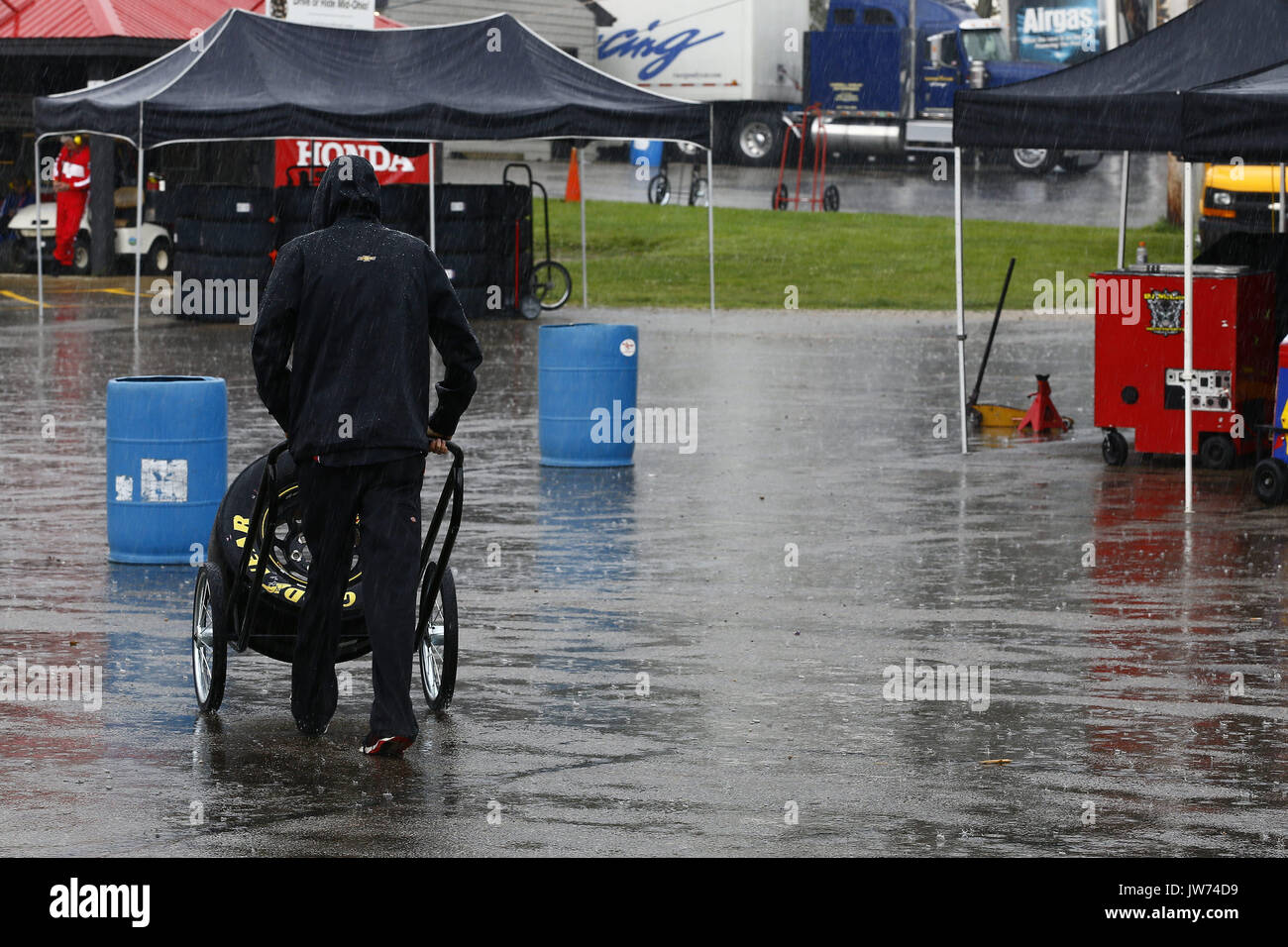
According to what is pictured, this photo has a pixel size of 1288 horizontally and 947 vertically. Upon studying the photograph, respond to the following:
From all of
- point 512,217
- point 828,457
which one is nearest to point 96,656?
point 828,457

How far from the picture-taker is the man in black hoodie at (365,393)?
7.40 m

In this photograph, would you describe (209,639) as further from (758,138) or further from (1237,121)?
(758,138)

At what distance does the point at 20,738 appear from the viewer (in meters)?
7.91

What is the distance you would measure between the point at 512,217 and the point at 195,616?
65.2 ft

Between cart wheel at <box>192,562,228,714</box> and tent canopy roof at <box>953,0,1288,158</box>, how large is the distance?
7690 mm

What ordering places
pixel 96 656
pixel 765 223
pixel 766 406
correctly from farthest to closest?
pixel 765 223, pixel 766 406, pixel 96 656

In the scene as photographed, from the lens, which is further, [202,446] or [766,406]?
[766,406]

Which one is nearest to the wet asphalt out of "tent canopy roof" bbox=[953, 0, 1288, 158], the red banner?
"tent canopy roof" bbox=[953, 0, 1288, 158]

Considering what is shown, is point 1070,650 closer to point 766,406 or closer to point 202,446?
point 202,446

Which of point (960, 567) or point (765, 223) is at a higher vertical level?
point (765, 223)

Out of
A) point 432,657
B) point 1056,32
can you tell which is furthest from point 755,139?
point 432,657

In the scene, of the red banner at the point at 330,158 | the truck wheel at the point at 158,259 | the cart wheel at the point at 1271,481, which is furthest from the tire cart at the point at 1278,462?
the truck wheel at the point at 158,259

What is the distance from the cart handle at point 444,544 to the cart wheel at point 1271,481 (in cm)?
718

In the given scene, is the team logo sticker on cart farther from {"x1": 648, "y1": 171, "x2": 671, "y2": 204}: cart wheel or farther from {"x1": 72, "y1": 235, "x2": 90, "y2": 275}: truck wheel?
{"x1": 648, "y1": 171, "x2": 671, "y2": 204}: cart wheel
